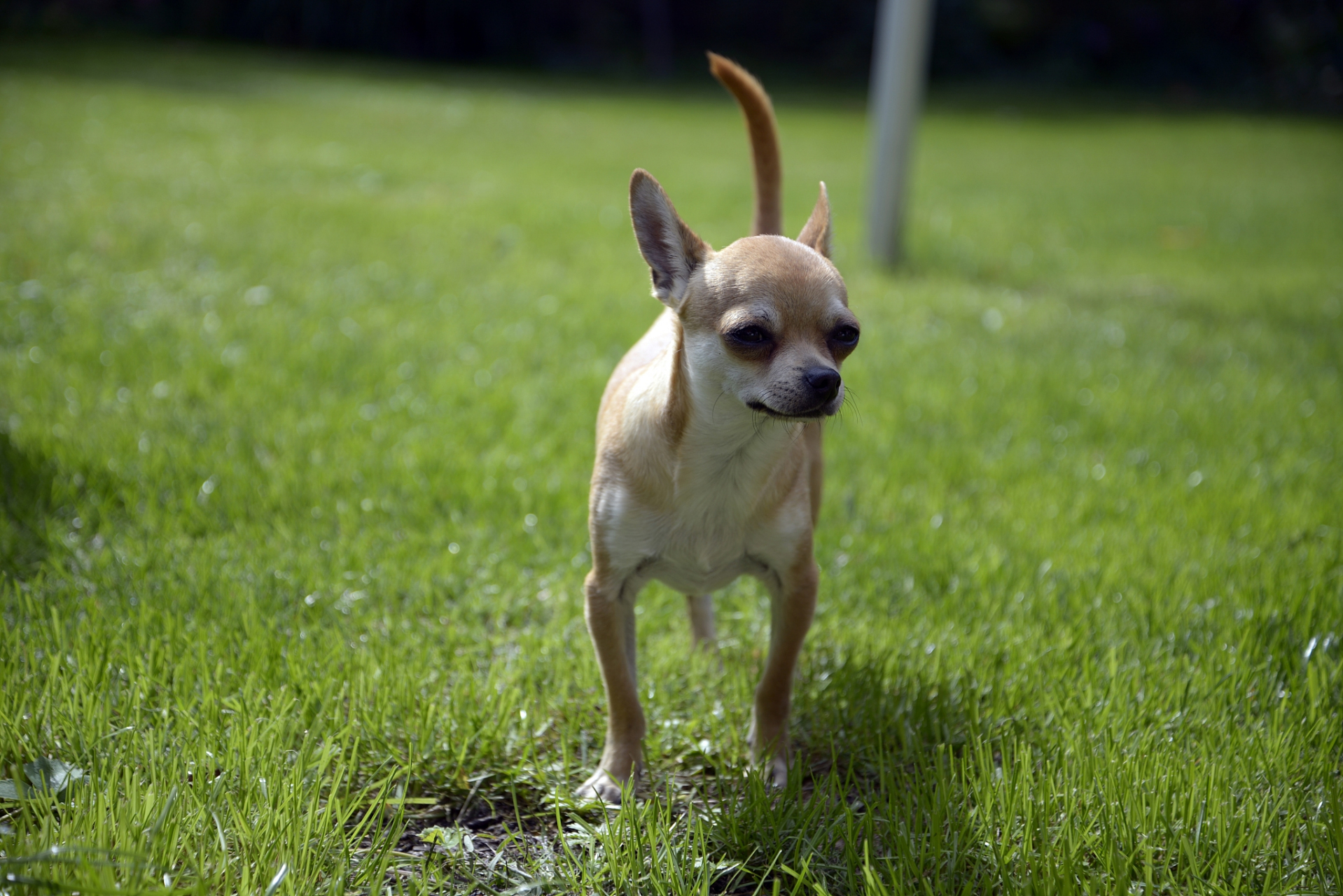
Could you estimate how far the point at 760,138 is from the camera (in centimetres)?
292

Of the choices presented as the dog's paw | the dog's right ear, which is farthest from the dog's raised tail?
the dog's paw

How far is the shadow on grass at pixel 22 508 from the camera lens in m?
2.95

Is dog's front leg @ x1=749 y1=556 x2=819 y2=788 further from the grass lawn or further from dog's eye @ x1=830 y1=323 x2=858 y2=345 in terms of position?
dog's eye @ x1=830 y1=323 x2=858 y2=345

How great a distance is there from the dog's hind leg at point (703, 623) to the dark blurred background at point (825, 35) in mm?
21276

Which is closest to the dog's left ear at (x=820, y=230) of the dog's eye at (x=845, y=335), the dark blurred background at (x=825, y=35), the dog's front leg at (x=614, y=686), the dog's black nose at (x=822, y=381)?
the dog's eye at (x=845, y=335)

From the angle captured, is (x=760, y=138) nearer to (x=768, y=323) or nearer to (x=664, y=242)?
(x=664, y=242)

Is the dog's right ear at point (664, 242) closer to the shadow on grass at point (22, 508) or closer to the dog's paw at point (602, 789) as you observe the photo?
the dog's paw at point (602, 789)

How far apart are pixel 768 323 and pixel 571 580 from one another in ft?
4.38

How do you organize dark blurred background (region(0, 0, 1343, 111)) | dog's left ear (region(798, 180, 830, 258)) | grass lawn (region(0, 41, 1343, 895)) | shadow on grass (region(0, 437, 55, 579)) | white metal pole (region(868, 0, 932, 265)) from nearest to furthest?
grass lawn (region(0, 41, 1343, 895))
dog's left ear (region(798, 180, 830, 258))
shadow on grass (region(0, 437, 55, 579))
white metal pole (region(868, 0, 932, 265))
dark blurred background (region(0, 0, 1343, 111))

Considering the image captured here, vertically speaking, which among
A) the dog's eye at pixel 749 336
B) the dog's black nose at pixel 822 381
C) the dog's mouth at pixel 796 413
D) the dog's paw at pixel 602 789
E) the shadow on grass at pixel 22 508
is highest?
the dog's eye at pixel 749 336

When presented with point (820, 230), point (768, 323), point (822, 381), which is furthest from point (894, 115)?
point (822, 381)

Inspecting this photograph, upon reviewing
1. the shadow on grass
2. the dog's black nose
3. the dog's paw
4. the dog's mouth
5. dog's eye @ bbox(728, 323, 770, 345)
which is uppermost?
dog's eye @ bbox(728, 323, 770, 345)

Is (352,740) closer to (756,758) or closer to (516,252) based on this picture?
(756,758)

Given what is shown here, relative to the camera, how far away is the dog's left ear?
260 centimetres
